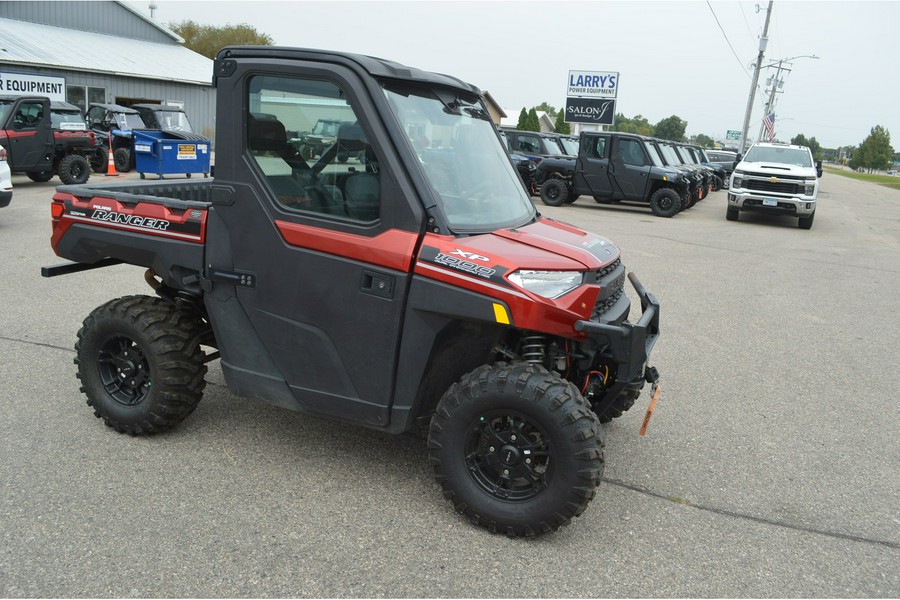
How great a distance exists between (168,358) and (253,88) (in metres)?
1.57

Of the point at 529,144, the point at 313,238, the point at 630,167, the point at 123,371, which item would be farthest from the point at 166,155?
the point at 313,238

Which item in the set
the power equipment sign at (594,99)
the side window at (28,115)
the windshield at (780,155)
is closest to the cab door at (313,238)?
the side window at (28,115)

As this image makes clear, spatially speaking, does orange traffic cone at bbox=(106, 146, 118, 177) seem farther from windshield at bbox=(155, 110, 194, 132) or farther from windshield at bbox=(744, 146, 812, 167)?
windshield at bbox=(744, 146, 812, 167)

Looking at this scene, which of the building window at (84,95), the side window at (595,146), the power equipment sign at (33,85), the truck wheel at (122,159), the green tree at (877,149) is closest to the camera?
the side window at (595,146)

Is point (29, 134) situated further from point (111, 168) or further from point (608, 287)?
point (608, 287)

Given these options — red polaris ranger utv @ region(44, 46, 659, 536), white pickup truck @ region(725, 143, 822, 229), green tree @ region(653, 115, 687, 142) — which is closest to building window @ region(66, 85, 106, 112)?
white pickup truck @ region(725, 143, 822, 229)

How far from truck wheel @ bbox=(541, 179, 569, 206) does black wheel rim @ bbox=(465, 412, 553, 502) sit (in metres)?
17.4

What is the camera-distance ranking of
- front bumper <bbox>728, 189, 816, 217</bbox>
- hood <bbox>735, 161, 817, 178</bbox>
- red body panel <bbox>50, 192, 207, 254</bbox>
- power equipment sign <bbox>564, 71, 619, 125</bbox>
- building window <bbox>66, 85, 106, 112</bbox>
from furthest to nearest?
1. power equipment sign <bbox>564, 71, 619, 125</bbox>
2. building window <bbox>66, 85, 106, 112</bbox>
3. hood <bbox>735, 161, 817, 178</bbox>
4. front bumper <bbox>728, 189, 816, 217</bbox>
5. red body panel <bbox>50, 192, 207, 254</bbox>

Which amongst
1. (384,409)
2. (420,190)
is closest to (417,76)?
(420,190)

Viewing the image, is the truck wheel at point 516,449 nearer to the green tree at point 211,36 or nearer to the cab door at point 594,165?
the cab door at point 594,165

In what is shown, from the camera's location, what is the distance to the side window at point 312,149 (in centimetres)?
359

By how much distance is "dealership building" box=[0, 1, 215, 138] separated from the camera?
28.8 meters

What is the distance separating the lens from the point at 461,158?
390cm

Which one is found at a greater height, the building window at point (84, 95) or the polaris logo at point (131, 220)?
the building window at point (84, 95)
